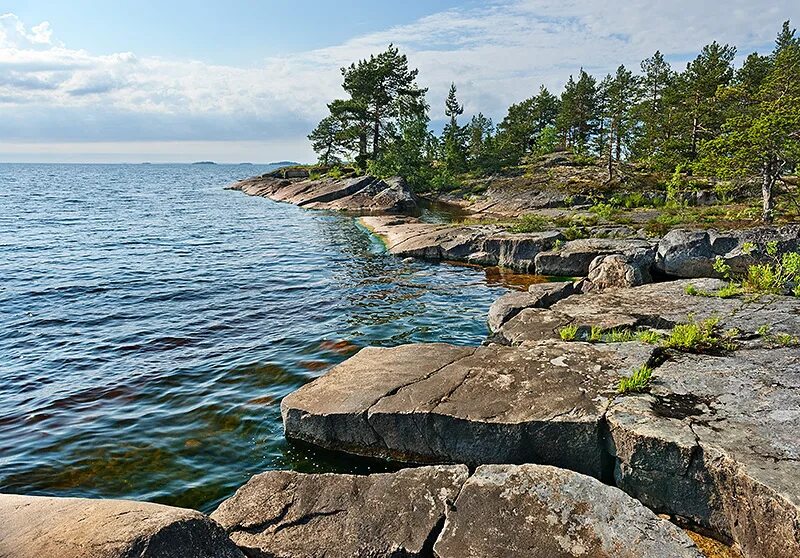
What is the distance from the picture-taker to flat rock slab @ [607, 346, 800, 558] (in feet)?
20.5

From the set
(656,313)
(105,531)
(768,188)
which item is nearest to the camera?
(105,531)

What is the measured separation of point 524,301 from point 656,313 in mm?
4293

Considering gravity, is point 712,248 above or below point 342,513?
above

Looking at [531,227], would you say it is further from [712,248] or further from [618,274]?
[618,274]

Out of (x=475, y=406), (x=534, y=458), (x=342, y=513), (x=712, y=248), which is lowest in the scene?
(x=534, y=458)

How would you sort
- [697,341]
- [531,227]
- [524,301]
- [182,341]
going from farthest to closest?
[531,227], [182,341], [524,301], [697,341]

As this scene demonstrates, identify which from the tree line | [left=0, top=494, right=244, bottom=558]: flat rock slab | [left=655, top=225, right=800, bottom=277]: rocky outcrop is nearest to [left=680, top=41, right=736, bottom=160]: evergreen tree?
the tree line

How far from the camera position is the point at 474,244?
2983cm

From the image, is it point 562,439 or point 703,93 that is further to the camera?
point 703,93

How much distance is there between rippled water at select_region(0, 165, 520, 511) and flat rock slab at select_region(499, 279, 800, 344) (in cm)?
275

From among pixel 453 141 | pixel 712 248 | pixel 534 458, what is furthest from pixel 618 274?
pixel 453 141

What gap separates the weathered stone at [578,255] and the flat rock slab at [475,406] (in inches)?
549

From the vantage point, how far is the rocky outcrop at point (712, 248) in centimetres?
1866

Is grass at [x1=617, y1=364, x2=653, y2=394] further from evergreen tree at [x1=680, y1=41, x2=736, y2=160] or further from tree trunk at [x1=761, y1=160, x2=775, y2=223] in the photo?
evergreen tree at [x1=680, y1=41, x2=736, y2=160]
